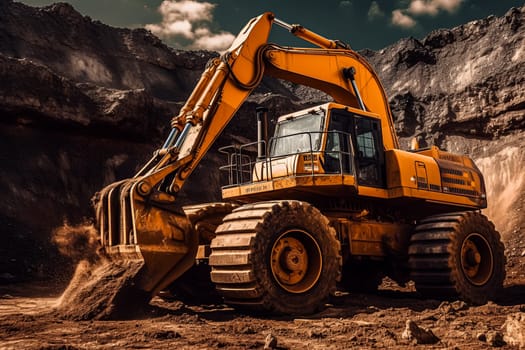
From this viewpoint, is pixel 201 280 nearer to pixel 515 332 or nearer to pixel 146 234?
pixel 146 234

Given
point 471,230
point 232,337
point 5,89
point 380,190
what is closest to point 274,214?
point 232,337

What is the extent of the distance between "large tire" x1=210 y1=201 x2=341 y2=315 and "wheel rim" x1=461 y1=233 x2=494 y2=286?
3105 mm

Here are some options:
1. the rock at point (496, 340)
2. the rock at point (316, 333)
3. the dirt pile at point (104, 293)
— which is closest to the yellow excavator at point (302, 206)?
the dirt pile at point (104, 293)

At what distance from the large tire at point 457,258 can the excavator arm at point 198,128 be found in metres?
1.90

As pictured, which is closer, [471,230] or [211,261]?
[211,261]

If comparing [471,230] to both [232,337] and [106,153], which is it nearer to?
[232,337]

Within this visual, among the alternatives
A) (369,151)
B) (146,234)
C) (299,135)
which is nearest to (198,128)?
(299,135)

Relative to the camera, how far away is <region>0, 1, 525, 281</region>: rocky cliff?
1728 centimetres

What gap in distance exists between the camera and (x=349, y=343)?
5188mm

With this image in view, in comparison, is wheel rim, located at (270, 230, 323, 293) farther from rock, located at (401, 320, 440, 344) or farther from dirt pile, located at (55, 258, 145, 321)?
rock, located at (401, 320, 440, 344)

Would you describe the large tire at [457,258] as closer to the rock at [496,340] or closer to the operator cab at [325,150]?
the operator cab at [325,150]

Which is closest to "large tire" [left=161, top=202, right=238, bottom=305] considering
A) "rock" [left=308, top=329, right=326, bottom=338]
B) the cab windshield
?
the cab windshield

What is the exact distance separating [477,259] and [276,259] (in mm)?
4343

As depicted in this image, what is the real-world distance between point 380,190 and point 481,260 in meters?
2.45
